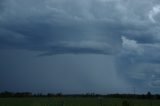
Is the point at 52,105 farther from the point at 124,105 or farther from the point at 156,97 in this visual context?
the point at 156,97

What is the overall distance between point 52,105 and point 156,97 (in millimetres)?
92677

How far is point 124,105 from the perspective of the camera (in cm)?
4169

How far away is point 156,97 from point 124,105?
89710 millimetres

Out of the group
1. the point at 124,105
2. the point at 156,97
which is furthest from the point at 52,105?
the point at 156,97

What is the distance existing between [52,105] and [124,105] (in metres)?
8.44

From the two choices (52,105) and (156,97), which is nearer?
(52,105)

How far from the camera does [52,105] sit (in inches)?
1620

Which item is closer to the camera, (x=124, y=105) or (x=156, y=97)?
(x=124, y=105)
